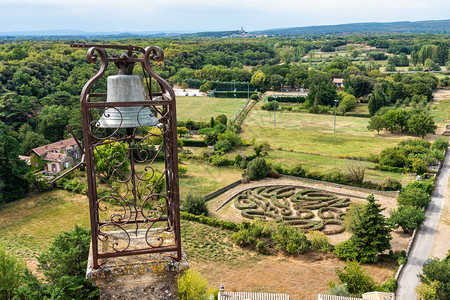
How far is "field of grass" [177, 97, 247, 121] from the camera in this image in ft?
223

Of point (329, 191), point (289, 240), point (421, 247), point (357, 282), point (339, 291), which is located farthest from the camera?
point (329, 191)

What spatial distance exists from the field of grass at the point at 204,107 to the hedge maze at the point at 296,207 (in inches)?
1282

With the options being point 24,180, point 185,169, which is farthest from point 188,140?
point 24,180

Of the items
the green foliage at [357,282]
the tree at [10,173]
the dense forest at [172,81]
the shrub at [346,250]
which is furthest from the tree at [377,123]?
the tree at [10,173]

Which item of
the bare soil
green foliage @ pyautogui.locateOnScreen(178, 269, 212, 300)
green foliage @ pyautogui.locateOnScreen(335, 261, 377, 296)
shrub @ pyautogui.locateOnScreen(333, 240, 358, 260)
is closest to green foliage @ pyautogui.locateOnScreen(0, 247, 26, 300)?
green foliage @ pyautogui.locateOnScreen(178, 269, 212, 300)

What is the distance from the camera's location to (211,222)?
28609mm

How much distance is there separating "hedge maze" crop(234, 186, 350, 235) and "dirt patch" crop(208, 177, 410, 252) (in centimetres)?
69

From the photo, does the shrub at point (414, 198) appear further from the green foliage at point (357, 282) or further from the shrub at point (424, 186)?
the green foliage at point (357, 282)

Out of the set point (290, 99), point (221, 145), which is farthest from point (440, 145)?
point (290, 99)

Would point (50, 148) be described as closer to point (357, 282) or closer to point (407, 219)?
point (357, 282)

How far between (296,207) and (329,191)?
4878mm

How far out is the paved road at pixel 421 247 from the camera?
20667mm

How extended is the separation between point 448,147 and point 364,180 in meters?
18.4

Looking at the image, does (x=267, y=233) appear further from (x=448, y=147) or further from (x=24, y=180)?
(x=448, y=147)
